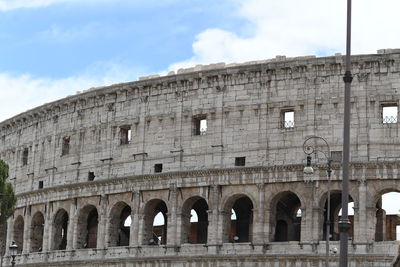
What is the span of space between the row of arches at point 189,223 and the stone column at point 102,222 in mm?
219

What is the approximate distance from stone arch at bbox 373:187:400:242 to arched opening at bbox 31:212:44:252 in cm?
2099

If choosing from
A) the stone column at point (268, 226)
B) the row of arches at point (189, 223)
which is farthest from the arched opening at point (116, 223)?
the stone column at point (268, 226)

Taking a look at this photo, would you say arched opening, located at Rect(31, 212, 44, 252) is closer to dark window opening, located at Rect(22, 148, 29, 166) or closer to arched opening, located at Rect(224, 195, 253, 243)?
dark window opening, located at Rect(22, 148, 29, 166)

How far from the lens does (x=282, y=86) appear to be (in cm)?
4747

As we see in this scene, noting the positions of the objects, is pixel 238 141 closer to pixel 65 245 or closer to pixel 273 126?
pixel 273 126

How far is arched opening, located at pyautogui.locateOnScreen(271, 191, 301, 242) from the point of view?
50.6 meters

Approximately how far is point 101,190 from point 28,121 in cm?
983

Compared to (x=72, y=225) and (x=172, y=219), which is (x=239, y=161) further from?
(x=72, y=225)

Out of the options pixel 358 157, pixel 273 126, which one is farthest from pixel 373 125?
pixel 273 126

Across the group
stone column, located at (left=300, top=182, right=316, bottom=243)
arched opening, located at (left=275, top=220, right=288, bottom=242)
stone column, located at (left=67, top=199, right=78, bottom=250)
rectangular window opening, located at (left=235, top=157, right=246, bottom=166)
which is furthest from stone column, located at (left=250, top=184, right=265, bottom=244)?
stone column, located at (left=67, top=199, right=78, bottom=250)

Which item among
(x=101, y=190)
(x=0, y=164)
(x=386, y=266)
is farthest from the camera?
(x=101, y=190)

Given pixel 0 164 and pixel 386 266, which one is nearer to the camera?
pixel 386 266

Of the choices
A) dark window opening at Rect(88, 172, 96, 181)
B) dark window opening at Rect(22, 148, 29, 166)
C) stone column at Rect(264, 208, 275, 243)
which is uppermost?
Result: dark window opening at Rect(22, 148, 29, 166)

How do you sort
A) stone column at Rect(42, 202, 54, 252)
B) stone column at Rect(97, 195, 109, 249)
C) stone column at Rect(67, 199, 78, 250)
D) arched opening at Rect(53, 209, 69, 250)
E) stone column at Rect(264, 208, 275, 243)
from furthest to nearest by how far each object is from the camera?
arched opening at Rect(53, 209, 69, 250), stone column at Rect(42, 202, 54, 252), stone column at Rect(67, 199, 78, 250), stone column at Rect(97, 195, 109, 249), stone column at Rect(264, 208, 275, 243)
